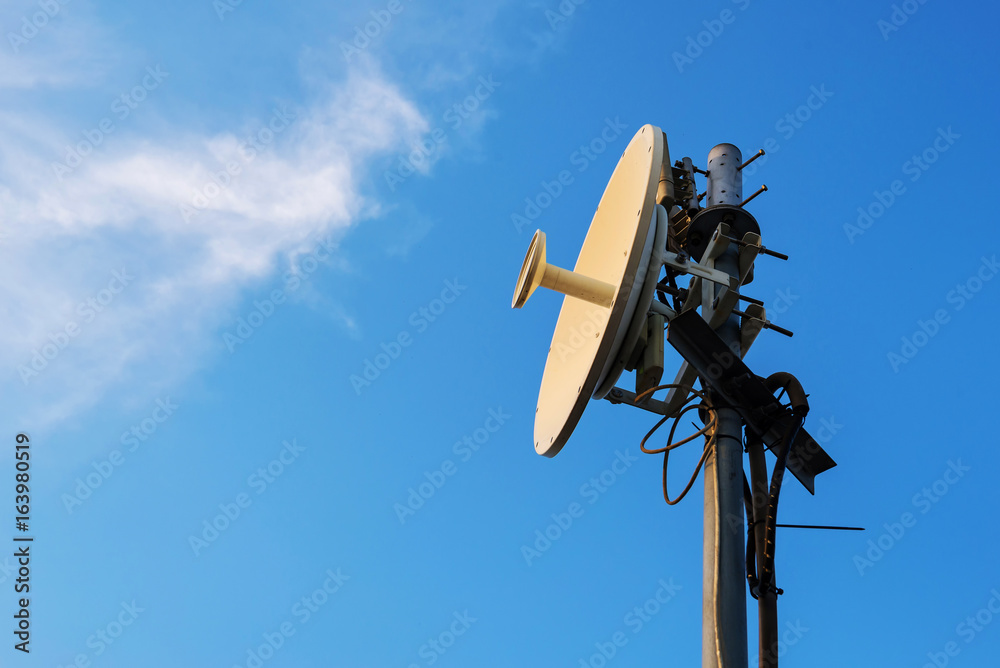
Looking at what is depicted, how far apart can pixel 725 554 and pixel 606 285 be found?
2.21 m

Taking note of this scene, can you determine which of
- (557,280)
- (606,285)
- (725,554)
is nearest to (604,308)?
(606,285)

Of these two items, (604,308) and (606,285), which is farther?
(604,308)

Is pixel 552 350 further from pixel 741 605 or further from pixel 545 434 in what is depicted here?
pixel 741 605

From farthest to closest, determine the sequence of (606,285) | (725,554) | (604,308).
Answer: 1. (604,308)
2. (606,285)
3. (725,554)

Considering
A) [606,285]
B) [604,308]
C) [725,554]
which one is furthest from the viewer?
[604,308]

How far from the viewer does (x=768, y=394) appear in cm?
611

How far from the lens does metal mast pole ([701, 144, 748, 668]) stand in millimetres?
5328

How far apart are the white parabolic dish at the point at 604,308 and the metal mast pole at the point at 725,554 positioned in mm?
841

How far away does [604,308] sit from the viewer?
23.4 ft

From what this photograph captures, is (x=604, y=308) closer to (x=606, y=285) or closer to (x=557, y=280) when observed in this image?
(x=606, y=285)

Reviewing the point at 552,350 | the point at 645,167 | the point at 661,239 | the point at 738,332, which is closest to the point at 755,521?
the point at 738,332

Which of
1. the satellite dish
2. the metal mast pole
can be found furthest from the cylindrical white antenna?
the metal mast pole

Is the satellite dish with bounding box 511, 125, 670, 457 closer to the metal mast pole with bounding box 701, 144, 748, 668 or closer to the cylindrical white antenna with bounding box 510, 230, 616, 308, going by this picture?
the cylindrical white antenna with bounding box 510, 230, 616, 308

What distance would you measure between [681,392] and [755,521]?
1.22 m
